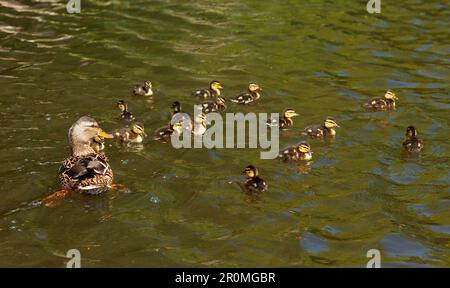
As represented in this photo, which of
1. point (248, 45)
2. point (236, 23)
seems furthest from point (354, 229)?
point (236, 23)

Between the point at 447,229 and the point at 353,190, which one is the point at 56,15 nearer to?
the point at 353,190

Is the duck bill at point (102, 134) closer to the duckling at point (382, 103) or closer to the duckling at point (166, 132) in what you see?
the duckling at point (166, 132)

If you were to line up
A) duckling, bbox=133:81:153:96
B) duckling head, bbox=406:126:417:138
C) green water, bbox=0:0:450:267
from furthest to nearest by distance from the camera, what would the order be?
1. duckling, bbox=133:81:153:96
2. duckling head, bbox=406:126:417:138
3. green water, bbox=0:0:450:267

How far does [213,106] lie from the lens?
37.5 feet

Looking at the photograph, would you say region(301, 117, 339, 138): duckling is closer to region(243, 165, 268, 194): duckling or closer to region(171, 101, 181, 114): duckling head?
region(243, 165, 268, 194): duckling

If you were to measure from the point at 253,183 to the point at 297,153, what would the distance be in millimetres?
1133

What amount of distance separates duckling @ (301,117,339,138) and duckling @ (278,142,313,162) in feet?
2.23

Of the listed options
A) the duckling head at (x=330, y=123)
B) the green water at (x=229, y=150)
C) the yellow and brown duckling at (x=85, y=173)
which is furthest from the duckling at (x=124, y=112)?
the duckling head at (x=330, y=123)

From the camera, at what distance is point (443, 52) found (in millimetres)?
14047

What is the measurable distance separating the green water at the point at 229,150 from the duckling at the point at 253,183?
127 mm

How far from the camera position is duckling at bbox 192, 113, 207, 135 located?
1079cm

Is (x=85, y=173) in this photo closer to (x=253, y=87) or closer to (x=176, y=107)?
(x=176, y=107)

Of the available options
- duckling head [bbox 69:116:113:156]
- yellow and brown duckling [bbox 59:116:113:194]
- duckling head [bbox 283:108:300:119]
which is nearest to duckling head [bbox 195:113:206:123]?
duckling head [bbox 283:108:300:119]
